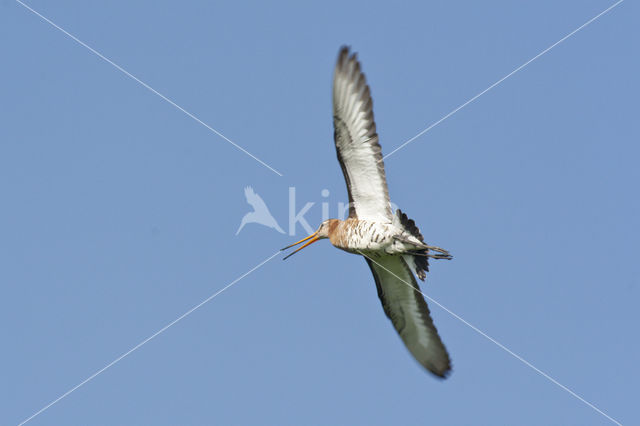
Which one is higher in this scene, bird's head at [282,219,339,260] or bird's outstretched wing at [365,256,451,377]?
bird's head at [282,219,339,260]

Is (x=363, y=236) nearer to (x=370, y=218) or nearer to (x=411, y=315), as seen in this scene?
(x=370, y=218)

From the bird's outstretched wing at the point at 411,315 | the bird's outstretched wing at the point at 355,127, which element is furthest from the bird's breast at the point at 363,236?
the bird's outstretched wing at the point at 411,315

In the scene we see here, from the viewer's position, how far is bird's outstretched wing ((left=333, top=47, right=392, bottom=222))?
1144cm

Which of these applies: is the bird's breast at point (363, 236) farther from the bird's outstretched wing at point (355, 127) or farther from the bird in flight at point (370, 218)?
the bird's outstretched wing at point (355, 127)

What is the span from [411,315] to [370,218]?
2.20 m

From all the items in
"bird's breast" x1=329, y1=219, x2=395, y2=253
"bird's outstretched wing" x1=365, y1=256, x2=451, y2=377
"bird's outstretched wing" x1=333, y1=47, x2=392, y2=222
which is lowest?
"bird's outstretched wing" x1=365, y1=256, x2=451, y2=377

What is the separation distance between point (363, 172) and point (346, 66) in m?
1.57

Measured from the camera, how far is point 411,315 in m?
13.3

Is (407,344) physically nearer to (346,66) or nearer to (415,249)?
(415,249)

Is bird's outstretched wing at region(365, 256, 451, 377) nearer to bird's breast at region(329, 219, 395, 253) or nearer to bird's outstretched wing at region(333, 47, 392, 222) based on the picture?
bird's breast at region(329, 219, 395, 253)

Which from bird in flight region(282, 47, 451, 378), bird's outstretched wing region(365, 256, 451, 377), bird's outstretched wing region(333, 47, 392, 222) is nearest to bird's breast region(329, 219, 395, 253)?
bird in flight region(282, 47, 451, 378)

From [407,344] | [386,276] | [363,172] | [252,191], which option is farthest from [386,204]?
[252,191]

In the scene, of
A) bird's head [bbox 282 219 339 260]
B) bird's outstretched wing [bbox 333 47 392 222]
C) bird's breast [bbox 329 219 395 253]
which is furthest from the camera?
bird's head [bbox 282 219 339 260]

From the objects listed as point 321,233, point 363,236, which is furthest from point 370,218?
point 321,233
